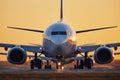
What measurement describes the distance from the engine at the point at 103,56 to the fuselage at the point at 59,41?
2132 mm

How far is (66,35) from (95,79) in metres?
19.9

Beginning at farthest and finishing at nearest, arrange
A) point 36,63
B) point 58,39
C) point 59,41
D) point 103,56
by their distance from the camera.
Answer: point 36,63 < point 103,56 < point 58,39 < point 59,41

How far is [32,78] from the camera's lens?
18.7 meters

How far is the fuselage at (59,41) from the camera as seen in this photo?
122 feet

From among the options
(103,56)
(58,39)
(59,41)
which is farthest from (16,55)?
(103,56)

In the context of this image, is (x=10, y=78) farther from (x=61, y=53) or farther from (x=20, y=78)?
(x=61, y=53)

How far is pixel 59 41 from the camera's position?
36969 mm

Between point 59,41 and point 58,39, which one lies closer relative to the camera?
point 59,41

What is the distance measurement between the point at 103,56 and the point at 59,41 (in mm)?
3888

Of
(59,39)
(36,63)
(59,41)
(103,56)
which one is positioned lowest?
(36,63)

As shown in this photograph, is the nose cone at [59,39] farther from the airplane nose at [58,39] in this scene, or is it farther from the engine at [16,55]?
the engine at [16,55]

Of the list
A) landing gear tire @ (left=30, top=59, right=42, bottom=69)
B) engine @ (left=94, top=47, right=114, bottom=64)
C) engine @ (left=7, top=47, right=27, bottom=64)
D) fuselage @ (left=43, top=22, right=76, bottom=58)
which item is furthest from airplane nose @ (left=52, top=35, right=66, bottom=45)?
landing gear tire @ (left=30, top=59, right=42, bottom=69)

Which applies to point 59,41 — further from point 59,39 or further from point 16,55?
point 16,55

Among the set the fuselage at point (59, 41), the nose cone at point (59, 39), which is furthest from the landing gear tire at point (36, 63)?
the nose cone at point (59, 39)
